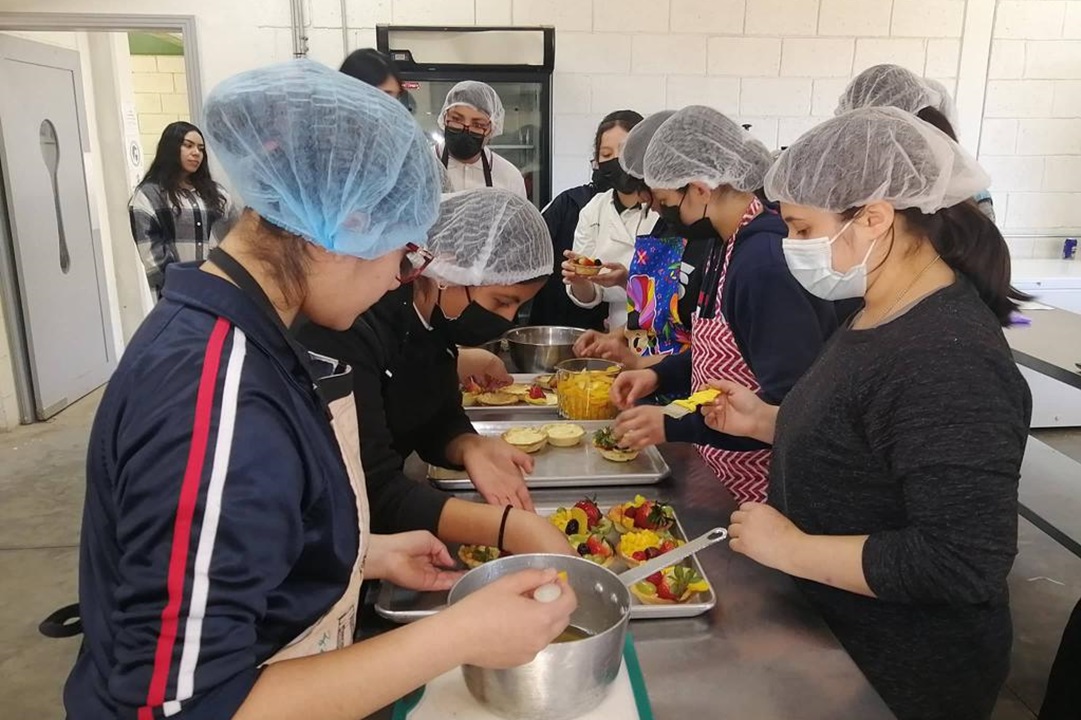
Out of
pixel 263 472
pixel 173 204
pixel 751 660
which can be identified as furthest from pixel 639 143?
pixel 173 204

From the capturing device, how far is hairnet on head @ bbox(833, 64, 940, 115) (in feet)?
8.57

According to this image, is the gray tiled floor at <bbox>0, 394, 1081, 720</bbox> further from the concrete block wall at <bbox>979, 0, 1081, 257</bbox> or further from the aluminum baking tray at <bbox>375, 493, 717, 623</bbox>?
the aluminum baking tray at <bbox>375, 493, 717, 623</bbox>

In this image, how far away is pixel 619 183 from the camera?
3.23m

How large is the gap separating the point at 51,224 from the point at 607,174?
3.91 m

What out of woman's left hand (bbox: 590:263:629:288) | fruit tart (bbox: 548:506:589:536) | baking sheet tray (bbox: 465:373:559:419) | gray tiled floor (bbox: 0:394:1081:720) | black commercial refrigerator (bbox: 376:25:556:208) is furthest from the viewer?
black commercial refrigerator (bbox: 376:25:556:208)

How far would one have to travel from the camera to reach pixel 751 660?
3.68ft

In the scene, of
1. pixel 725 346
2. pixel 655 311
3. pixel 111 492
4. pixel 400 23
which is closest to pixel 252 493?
pixel 111 492

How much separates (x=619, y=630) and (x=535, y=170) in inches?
147

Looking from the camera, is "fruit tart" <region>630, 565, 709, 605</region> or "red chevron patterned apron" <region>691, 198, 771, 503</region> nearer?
"fruit tart" <region>630, 565, 709, 605</region>

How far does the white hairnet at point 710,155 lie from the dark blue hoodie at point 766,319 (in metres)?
0.23

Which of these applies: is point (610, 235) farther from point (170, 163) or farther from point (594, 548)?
point (170, 163)

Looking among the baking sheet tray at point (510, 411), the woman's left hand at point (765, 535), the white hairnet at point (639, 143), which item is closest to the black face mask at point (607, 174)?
the white hairnet at point (639, 143)

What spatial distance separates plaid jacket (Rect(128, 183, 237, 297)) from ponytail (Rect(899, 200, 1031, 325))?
12.6 ft

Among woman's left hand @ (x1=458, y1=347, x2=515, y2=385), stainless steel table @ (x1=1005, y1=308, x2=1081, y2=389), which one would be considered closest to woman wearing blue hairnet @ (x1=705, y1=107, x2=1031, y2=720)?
woman's left hand @ (x1=458, y1=347, x2=515, y2=385)
